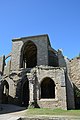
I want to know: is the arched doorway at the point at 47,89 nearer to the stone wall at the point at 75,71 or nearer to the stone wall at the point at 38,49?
the stone wall at the point at 38,49

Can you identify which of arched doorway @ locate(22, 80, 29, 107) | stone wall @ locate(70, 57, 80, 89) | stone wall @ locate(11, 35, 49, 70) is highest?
stone wall @ locate(11, 35, 49, 70)

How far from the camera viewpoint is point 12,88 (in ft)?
61.5

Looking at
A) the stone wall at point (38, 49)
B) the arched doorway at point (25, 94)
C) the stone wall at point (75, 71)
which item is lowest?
the arched doorway at point (25, 94)

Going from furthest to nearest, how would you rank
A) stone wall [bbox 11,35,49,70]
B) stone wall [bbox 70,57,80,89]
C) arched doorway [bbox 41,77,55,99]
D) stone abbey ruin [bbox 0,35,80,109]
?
stone wall [bbox 11,35,49,70], arched doorway [bbox 41,77,55,99], stone wall [bbox 70,57,80,89], stone abbey ruin [bbox 0,35,80,109]

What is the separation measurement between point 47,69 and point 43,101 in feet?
11.6

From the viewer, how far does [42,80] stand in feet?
51.9

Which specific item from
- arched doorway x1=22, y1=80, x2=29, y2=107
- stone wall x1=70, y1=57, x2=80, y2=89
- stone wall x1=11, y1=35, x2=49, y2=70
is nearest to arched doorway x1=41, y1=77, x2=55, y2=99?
arched doorway x1=22, y1=80, x2=29, y2=107

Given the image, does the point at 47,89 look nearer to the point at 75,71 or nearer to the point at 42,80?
the point at 42,80

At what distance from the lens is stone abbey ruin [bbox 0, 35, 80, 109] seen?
49.1ft

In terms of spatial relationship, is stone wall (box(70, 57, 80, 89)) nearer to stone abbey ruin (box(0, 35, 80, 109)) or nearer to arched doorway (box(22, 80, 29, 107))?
stone abbey ruin (box(0, 35, 80, 109))

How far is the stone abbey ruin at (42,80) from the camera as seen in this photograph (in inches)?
589

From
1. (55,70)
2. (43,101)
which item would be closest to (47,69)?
(55,70)

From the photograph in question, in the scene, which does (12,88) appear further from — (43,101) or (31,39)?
(31,39)

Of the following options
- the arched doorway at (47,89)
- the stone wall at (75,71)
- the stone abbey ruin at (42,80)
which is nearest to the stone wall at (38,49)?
the stone abbey ruin at (42,80)
